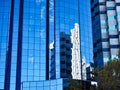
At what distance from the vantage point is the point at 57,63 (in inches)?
3332

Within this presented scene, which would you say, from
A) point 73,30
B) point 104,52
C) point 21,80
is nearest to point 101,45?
point 104,52

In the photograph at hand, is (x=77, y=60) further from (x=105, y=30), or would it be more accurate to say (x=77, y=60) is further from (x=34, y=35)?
(x=34, y=35)

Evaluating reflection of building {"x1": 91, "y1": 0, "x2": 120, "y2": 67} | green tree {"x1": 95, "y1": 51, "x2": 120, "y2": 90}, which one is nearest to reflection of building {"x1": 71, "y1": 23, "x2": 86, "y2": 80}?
reflection of building {"x1": 91, "y1": 0, "x2": 120, "y2": 67}

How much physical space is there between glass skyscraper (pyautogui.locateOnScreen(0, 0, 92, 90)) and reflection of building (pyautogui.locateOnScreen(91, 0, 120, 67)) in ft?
8.45

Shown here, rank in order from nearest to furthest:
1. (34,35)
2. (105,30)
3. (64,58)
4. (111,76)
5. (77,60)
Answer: (111,76) < (64,58) < (77,60) < (105,30) < (34,35)

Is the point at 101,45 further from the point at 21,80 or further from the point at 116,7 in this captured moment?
the point at 21,80

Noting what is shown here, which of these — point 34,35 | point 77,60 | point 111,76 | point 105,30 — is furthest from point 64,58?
point 111,76

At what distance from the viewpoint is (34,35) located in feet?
289

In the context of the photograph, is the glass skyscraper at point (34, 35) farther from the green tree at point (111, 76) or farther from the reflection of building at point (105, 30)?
the green tree at point (111, 76)

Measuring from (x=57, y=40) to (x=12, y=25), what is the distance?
1350 centimetres

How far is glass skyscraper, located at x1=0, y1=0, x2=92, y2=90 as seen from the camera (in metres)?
83.5

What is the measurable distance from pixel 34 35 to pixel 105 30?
19.7 metres

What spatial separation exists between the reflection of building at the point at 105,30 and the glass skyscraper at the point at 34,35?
2575 mm

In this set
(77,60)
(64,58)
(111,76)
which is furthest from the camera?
(77,60)
